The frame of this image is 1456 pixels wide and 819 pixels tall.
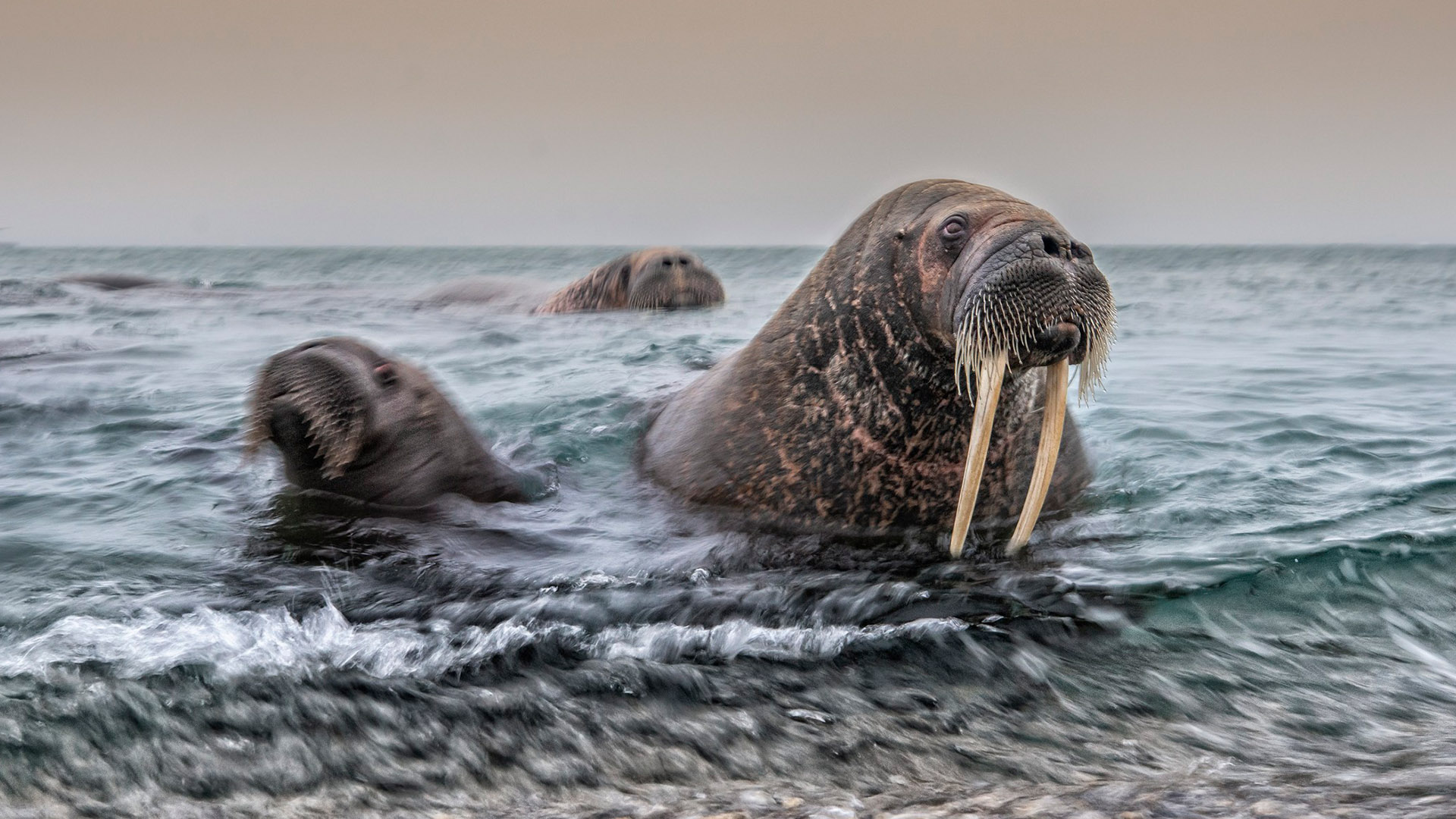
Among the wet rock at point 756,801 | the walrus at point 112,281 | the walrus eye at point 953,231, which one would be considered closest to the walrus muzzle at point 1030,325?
the walrus eye at point 953,231

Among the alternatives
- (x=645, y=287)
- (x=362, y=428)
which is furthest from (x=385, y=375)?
(x=645, y=287)

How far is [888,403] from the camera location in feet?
16.2

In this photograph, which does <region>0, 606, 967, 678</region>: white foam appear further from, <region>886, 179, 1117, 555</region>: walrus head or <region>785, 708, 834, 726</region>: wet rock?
<region>886, 179, 1117, 555</region>: walrus head

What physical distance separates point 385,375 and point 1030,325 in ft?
8.75

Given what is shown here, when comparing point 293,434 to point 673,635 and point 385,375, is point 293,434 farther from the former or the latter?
point 673,635

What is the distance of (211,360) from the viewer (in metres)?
10.3

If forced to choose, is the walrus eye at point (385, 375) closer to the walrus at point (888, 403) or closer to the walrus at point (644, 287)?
the walrus at point (888, 403)

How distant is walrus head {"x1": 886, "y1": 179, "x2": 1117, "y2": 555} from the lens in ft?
13.6

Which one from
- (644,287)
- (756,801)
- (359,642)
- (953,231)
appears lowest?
(756,801)

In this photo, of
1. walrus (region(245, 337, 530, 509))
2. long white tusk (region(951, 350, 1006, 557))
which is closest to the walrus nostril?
long white tusk (region(951, 350, 1006, 557))

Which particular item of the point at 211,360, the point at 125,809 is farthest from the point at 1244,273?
the point at 125,809

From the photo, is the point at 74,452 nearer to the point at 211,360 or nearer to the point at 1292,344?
the point at 211,360

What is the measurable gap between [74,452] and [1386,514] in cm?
675

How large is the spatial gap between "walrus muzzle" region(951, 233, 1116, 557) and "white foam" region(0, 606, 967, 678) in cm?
68
